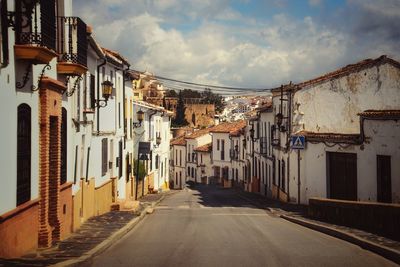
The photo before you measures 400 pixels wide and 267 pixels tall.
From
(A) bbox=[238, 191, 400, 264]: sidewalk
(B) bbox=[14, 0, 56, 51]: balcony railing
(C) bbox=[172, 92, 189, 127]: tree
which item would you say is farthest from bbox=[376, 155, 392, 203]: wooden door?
(C) bbox=[172, 92, 189, 127]: tree

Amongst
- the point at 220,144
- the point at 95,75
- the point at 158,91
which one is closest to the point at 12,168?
the point at 95,75

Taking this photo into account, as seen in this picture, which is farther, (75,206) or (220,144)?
(220,144)

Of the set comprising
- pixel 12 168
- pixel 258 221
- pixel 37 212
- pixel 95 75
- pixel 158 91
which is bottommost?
pixel 258 221

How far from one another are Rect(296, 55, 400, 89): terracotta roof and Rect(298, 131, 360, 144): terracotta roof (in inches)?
128

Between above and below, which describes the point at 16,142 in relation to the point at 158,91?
below

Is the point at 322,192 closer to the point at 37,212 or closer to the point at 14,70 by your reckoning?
the point at 37,212

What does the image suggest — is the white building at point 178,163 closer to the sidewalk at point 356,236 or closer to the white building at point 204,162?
the white building at point 204,162

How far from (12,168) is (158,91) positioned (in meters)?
76.2

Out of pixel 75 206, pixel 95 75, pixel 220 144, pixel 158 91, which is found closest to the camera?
pixel 75 206

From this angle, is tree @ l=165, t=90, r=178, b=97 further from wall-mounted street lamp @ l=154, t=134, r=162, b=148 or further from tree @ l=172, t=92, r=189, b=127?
wall-mounted street lamp @ l=154, t=134, r=162, b=148

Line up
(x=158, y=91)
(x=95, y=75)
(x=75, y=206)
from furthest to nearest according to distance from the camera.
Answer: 1. (x=158, y=91)
2. (x=95, y=75)
3. (x=75, y=206)

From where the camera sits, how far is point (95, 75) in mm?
20562

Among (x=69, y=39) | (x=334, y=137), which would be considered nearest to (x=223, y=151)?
(x=334, y=137)

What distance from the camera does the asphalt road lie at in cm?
1130
